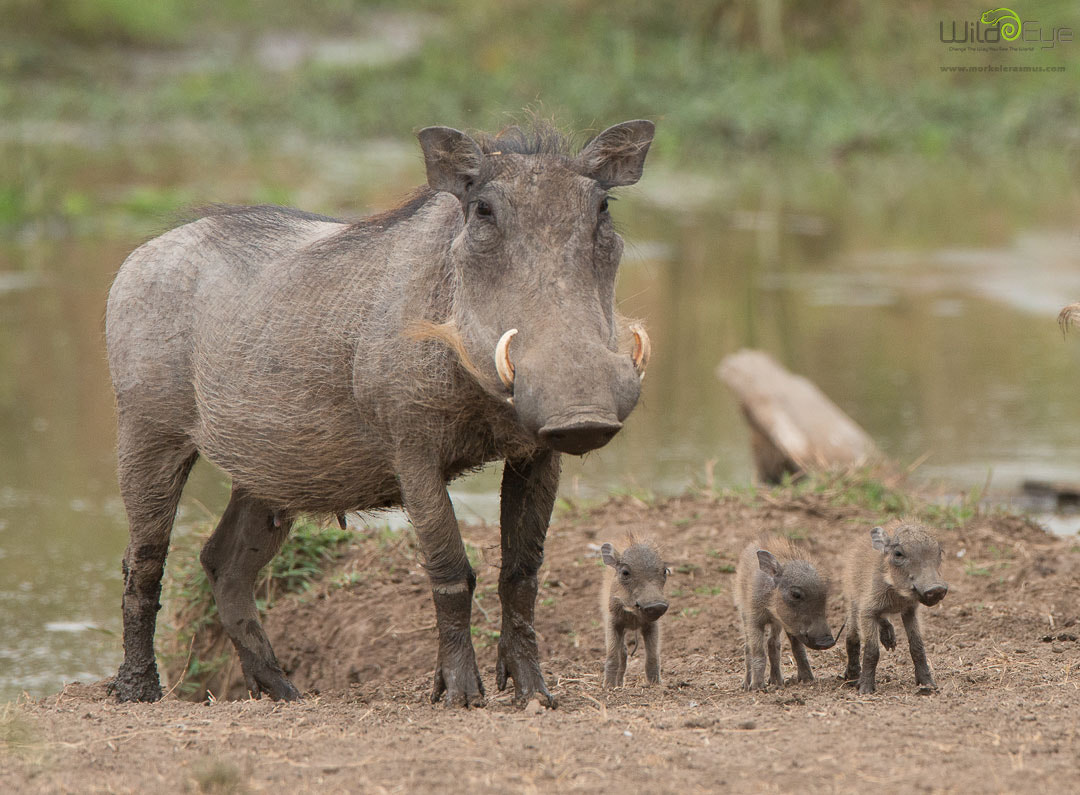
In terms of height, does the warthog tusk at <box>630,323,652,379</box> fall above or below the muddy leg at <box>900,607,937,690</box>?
above

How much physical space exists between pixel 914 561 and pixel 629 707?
3.04 feet

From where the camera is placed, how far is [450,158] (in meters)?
4.14

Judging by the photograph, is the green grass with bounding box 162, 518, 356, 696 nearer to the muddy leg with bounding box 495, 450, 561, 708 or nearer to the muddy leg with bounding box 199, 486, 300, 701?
the muddy leg with bounding box 199, 486, 300, 701

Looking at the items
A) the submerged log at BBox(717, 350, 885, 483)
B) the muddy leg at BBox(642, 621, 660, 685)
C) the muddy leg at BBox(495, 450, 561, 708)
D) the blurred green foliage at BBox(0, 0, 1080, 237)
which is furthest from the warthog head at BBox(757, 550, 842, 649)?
the blurred green foliage at BBox(0, 0, 1080, 237)

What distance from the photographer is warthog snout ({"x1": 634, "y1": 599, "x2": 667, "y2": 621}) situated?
454 centimetres

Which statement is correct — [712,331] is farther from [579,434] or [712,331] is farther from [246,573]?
[579,434]

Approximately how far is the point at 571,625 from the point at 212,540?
1.36 metres

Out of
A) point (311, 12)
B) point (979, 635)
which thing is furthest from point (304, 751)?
point (311, 12)

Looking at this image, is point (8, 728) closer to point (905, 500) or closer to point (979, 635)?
point (979, 635)

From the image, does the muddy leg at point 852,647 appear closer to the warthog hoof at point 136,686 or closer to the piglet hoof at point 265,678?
the piglet hoof at point 265,678

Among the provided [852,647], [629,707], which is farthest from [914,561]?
[629,707]

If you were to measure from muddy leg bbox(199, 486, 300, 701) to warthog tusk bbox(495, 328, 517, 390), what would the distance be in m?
1.69

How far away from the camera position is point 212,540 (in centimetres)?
533

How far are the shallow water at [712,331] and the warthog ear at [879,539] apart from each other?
127cm
